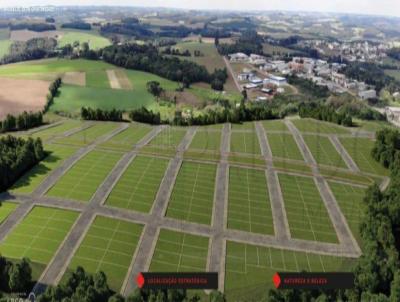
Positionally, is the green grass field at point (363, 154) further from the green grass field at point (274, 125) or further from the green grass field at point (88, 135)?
the green grass field at point (88, 135)

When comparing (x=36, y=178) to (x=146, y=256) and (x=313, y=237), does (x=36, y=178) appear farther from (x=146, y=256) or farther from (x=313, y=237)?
(x=313, y=237)

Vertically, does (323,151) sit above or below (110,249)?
above

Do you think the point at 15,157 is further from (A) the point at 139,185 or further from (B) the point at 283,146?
(B) the point at 283,146

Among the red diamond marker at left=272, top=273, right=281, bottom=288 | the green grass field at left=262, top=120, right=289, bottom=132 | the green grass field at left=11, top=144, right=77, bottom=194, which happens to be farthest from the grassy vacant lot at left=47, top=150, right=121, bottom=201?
the green grass field at left=262, top=120, right=289, bottom=132

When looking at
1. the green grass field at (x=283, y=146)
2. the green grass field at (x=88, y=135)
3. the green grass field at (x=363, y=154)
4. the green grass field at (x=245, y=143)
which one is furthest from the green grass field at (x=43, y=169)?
the green grass field at (x=363, y=154)

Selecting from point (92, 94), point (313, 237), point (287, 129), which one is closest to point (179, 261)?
point (313, 237)

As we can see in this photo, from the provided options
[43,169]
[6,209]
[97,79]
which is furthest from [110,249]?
[97,79]
